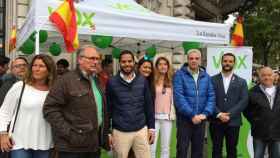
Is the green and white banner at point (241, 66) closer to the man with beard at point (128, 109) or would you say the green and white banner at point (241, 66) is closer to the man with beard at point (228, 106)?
the man with beard at point (228, 106)

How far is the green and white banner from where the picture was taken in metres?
7.90

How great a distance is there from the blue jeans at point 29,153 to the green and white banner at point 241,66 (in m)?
4.40

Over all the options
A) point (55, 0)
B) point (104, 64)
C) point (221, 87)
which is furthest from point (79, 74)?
point (104, 64)

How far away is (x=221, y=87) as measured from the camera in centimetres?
647

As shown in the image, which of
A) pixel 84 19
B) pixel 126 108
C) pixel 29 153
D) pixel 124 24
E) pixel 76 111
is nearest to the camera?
pixel 76 111

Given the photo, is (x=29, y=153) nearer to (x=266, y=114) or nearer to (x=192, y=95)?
(x=192, y=95)

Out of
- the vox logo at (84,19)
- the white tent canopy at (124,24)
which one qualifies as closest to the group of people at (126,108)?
the white tent canopy at (124,24)

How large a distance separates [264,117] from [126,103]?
2125 mm

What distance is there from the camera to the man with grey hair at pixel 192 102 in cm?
615

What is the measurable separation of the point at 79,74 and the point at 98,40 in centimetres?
325

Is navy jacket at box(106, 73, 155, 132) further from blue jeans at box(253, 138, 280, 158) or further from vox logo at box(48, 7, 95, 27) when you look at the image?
blue jeans at box(253, 138, 280, 158)

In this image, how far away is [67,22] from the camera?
227 inches

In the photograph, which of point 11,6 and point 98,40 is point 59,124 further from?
point 11,6

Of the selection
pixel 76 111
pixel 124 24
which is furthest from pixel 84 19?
pixel 76 111
